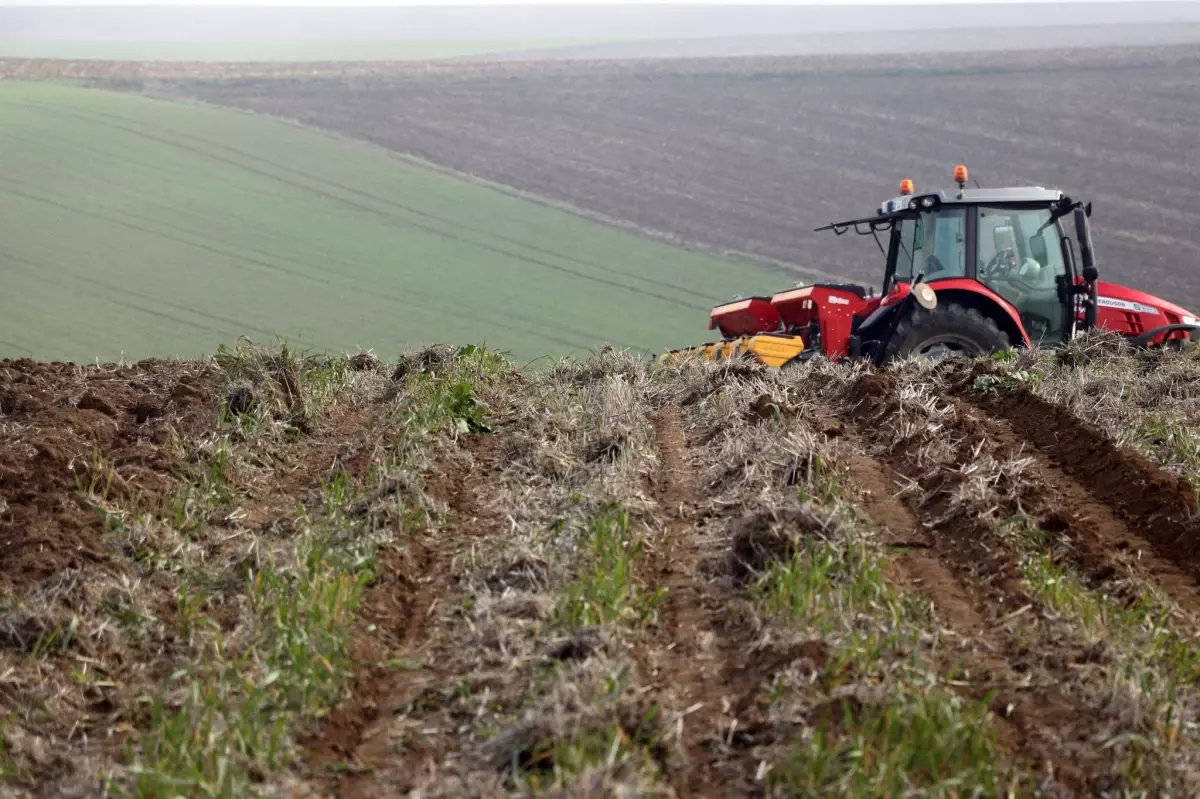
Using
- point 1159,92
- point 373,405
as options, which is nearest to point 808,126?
point 1159,92

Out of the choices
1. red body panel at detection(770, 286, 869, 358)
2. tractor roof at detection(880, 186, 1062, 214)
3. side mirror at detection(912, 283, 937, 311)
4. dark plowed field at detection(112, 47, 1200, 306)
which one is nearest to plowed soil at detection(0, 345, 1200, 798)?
side mirror at detection(912, 283, 937, 311)

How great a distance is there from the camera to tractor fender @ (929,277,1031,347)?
436 inches

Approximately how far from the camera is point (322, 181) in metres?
30.8

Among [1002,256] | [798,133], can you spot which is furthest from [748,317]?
[798,133]

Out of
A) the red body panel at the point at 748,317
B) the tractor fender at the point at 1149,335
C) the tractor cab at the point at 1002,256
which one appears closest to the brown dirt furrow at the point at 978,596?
the tractor cab at the point at 1002,256

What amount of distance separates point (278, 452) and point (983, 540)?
3.85 meters

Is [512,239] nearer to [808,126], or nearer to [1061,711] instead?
[808,126]

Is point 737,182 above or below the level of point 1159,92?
below

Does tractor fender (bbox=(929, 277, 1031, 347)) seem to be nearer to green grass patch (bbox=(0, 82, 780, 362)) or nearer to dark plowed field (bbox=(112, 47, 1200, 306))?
green grass patch (bbox=(0, 82, 780, 362))

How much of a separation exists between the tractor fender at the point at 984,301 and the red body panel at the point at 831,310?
72 centimetres

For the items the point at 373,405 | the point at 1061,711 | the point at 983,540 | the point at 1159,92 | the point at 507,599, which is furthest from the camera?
the point at 1159,92

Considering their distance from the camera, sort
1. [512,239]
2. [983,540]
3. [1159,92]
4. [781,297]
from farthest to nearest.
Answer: [1159,92]
[512,239]
[781,297]
[983,540]

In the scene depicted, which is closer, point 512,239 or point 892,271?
point 892,271

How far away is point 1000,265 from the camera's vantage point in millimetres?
11477
